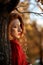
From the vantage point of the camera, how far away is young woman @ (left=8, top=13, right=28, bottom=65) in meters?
1.93

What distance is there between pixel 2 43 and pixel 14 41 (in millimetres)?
352

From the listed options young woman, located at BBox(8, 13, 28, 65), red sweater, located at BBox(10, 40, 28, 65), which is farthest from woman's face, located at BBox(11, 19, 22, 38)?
red sweater, located at BBox(10, 40, 28, 65)

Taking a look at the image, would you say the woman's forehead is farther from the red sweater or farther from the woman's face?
the red sweater

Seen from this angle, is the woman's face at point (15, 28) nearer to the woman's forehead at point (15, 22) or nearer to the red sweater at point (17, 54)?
the woman's forehead at point (15, 22)

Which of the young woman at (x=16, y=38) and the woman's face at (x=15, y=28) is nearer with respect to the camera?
the young woman at (x=16, y=38)

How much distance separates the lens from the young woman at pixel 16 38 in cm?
193

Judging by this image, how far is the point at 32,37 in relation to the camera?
4.62 metres

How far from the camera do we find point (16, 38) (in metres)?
2.09

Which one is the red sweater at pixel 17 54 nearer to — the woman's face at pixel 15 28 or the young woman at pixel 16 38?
the young woman at pixel 16 38

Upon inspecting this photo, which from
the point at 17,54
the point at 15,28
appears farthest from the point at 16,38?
the point at 17,54

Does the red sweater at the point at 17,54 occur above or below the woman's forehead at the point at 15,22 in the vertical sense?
below

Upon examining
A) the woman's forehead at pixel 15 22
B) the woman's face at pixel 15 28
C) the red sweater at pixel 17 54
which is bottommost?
the red sweater at pixel 17 54

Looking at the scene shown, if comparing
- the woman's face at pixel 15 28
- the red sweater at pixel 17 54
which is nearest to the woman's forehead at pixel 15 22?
the woman's face at pixel 15 28

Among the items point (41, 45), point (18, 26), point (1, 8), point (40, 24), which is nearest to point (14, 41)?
point (18, 26)
